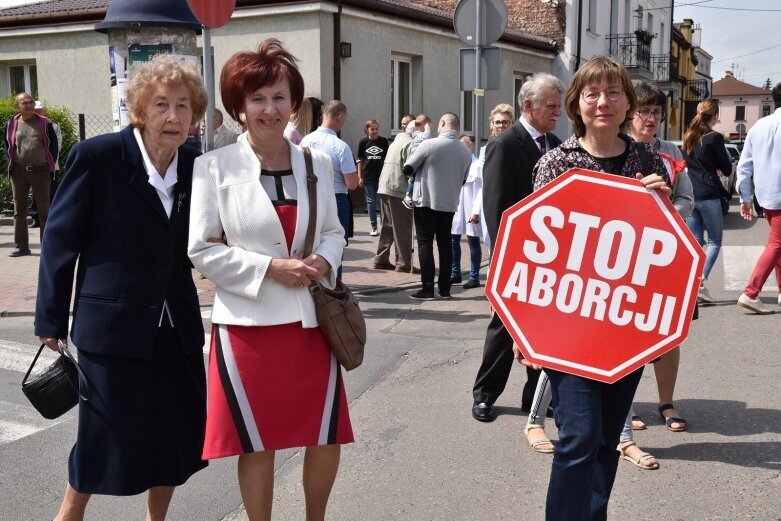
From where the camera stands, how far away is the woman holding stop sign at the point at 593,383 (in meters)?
2.96

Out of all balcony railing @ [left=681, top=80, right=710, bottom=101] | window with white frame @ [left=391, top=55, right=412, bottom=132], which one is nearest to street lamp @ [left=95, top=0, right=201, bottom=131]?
window with white frame @ [left=391, top=55, right=412, bottom=132]

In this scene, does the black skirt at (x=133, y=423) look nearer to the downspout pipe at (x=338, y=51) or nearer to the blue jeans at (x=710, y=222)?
the blue jeans at (x=710, y=222)

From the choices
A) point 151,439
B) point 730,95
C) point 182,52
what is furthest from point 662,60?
point 730,95

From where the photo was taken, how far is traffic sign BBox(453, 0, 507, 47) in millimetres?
10023

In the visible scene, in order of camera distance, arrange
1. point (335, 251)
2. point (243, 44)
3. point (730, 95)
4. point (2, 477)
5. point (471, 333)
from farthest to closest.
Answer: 1. point (730, 95)
2. point (243, 44)
3. point (471, 333)
4. point (2, 477)
5. point (335, 251)

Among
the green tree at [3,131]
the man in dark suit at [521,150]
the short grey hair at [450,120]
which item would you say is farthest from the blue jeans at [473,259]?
the green tree at [3,131]

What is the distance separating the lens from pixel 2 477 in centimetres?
414

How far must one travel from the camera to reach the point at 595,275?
2.96 metres

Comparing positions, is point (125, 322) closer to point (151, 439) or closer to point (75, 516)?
point (151, 439)

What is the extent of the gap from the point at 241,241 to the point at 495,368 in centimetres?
236

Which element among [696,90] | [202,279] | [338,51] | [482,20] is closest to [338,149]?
[202,279]

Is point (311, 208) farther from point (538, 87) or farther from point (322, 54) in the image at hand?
point (322, 54)

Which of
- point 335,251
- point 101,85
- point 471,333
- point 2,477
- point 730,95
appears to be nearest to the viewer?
point 335,251

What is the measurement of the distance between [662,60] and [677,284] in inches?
1500
